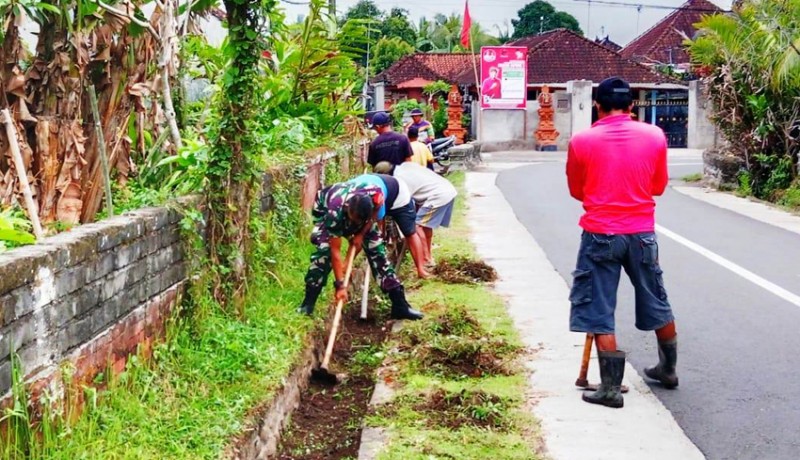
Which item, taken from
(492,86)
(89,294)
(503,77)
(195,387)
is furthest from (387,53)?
(89,294)

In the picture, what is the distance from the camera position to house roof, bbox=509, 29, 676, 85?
133 feet

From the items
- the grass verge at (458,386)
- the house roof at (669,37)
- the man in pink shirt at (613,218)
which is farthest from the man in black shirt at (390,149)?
the house roof at (669,37)

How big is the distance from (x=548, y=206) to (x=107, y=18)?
10.6m

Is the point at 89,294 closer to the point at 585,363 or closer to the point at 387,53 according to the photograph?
the point at 585,363

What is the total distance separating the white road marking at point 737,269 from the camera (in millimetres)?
8805

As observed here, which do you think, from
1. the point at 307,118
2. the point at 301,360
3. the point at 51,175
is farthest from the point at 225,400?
the point at 307,118

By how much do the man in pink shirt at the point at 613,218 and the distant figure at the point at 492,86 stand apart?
A: 29072 mm

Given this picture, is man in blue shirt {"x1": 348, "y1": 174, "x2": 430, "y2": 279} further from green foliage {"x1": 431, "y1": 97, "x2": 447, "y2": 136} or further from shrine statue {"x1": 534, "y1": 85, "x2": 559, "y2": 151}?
green foliage {"x1": 431, "y1": 97, "x2": 447, "y2": 136}

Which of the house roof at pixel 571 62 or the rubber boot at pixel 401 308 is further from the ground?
the house roof at pixel 571 62

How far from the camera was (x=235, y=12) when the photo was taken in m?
6.33

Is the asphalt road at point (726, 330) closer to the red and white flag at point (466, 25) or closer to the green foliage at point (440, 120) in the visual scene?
the red and white flag at point (466, 25)

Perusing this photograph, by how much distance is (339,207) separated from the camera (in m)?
7.20

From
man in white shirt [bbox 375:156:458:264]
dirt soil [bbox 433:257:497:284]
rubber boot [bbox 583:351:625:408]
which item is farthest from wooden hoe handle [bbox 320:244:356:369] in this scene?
man in white shirt [bbox 375:156:458:264]

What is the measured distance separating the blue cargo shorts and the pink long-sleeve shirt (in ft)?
0.27
